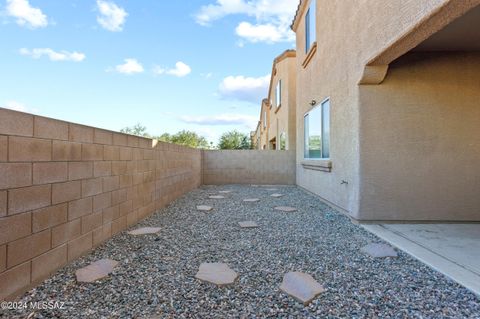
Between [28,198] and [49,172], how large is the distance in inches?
11.1

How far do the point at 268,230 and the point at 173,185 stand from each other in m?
3.02

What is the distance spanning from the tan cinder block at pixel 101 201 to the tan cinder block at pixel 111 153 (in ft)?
1.37

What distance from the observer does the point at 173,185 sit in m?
5.93

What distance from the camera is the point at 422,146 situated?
12.1ft

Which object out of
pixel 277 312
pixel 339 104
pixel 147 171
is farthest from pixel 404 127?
pixel 147 171

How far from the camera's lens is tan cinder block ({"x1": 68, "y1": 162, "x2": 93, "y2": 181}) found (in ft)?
7.84

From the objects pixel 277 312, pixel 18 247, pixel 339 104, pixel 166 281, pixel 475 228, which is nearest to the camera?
pixel 277 312

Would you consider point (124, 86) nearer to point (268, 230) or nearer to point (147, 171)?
point (147, 171)

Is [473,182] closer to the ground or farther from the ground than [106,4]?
closer to the ground

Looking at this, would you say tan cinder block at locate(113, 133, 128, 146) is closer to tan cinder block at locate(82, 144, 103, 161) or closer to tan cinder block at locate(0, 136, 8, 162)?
tan cinder block at locate(82, 144, 103, 161)

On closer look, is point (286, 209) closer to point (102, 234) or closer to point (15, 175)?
point (102, 234)

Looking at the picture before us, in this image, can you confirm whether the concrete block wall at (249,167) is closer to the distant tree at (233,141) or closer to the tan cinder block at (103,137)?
the tan cinder block at (103,137)

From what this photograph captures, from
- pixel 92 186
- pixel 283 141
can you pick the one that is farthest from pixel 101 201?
pixel 283 141

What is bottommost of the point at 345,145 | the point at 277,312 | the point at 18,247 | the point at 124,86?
the point at 277,312
